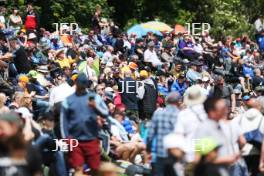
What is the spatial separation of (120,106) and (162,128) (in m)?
6.33

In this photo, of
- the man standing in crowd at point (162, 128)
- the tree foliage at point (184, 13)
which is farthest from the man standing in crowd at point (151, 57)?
the man standing in crowd at point (162, 128)

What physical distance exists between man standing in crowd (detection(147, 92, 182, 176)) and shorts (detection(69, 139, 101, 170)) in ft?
3.96

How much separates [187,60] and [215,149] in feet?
75.0

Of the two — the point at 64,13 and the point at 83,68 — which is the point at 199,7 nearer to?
the point at 64,13

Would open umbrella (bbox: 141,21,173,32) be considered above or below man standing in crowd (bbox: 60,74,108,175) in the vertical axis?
above

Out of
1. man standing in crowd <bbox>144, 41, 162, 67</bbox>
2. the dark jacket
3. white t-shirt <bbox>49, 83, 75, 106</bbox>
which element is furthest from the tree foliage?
white t-shirt <bbox>49, 83, 75, 106</bbox>

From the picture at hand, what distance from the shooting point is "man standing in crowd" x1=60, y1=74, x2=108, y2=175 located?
16156 mm

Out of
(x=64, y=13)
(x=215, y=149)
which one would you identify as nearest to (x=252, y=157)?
(x=215, y=149)

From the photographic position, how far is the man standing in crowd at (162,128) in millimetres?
15227

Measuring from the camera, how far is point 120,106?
70.7 feet

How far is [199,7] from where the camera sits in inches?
1964

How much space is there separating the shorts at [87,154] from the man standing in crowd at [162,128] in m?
1.21

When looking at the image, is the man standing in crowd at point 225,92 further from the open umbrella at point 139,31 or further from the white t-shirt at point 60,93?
the open umbrella at point 139,31

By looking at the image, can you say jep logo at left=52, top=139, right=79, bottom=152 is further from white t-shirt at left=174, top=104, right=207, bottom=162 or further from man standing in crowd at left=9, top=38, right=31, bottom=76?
man standing in crowd at left=9, top=38, right=31, bottom=76
